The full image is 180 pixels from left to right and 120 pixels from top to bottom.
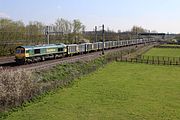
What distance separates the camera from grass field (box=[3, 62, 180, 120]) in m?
22.5

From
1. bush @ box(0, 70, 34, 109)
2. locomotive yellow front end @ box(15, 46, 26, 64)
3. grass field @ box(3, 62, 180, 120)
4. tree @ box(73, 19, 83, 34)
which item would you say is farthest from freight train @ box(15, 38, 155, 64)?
tree @ box(73, 19, 83, 34)

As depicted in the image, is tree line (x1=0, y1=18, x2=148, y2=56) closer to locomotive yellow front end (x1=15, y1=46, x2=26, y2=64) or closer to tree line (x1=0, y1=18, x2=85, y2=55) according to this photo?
tree line (x1=0, y1=18, x2=85, y2=55)

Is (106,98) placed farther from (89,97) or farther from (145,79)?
(145,79)

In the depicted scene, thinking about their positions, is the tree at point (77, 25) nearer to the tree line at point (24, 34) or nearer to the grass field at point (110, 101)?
the tree line at point (24, 34)

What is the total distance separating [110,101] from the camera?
27.2 metres

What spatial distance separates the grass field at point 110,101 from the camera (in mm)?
22547

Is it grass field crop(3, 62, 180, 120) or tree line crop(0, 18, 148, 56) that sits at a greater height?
tree line crop(0, 18, 148, 56)

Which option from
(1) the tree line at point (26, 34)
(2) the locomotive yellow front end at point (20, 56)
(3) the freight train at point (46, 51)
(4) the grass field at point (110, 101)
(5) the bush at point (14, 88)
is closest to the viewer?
(4) the grass field at point (110, 101)

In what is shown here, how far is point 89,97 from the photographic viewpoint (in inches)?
1129

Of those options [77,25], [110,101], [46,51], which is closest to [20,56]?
[46,51]

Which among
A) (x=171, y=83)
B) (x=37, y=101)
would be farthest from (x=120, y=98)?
(x=171, y=83)

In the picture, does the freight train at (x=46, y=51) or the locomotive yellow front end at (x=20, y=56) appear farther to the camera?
the freight train at (x=46, y=51)

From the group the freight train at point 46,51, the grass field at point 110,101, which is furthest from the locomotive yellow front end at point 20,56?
the grass field at point 110,101

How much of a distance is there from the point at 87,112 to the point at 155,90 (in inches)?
491
